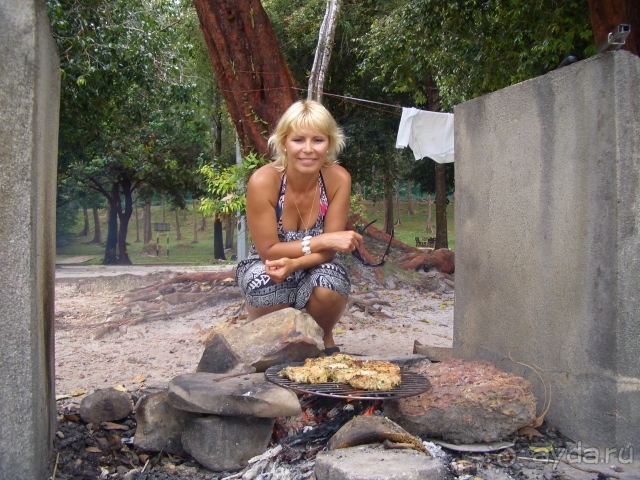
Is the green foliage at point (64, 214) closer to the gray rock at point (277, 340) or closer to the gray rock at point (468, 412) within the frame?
the gray rock at point (277, 340)

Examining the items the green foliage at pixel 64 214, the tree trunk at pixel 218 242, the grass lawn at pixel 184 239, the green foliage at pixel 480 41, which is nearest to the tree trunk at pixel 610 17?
the green foliage at pixel 480 41

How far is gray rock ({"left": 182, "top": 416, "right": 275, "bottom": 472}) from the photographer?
2547 mm

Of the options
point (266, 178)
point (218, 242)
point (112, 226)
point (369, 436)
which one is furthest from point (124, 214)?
point (369, 436)

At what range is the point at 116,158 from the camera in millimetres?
18578

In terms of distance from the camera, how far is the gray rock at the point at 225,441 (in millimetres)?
2547

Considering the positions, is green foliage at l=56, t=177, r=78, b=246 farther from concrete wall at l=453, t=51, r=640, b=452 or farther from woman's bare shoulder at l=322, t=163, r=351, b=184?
concrete wall at l=453, t=51, r=640, b=452

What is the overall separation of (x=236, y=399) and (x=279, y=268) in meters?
0.93

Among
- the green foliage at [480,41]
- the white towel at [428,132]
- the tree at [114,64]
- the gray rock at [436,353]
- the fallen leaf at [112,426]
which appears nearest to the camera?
the fallen leaf at [112,426]

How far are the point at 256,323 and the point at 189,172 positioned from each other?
18.6 metres

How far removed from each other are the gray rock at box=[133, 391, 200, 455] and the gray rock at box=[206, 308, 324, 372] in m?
0.46

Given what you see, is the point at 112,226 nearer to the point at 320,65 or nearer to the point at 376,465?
the point at 320,65

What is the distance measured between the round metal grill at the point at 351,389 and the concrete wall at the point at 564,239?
0.62m

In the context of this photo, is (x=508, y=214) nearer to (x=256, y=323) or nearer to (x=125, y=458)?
(x=256, y=323)

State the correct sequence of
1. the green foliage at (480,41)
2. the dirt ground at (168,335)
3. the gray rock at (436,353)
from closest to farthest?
the gray rock at (436,353)
the dirt ground at (168,335)
the green foliage at (480,41)
